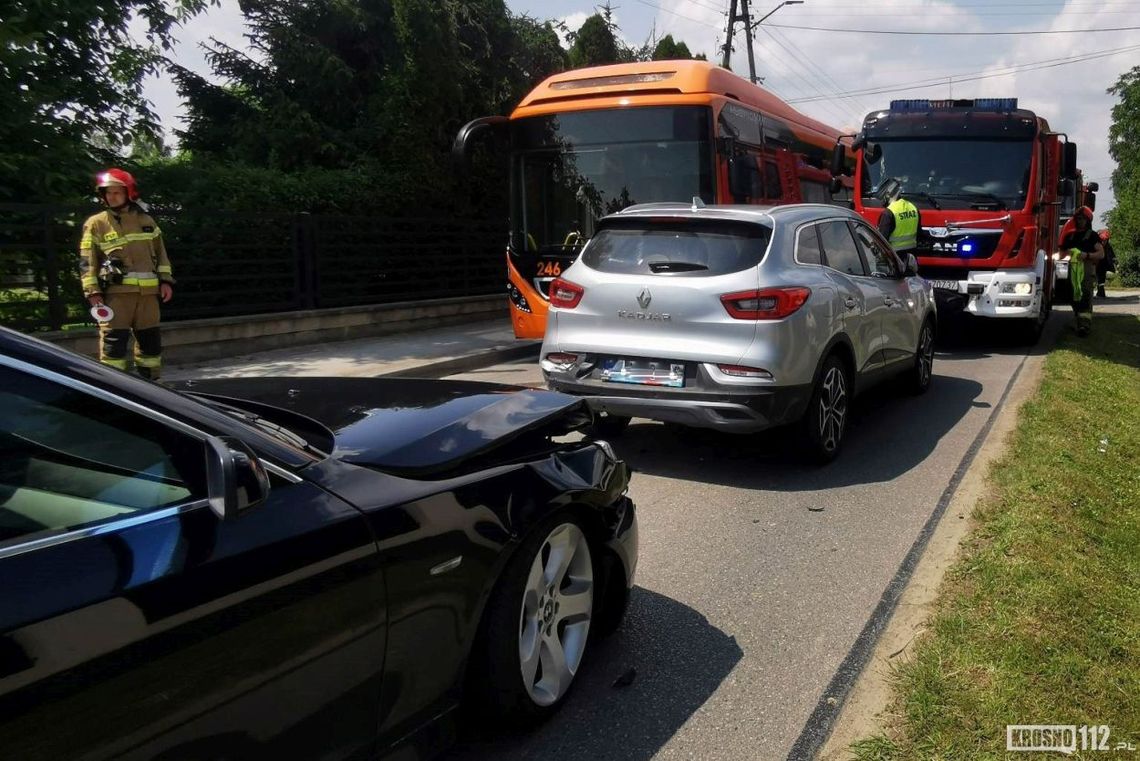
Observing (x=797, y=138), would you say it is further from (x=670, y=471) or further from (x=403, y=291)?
(x=670, y=471)

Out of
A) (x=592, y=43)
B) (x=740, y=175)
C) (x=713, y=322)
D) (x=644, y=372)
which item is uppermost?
(x=592, y=43)

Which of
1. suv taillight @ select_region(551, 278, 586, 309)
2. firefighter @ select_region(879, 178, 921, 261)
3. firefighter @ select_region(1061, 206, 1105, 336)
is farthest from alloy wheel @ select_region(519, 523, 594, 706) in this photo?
firefighter @ select_region(1061, 206, 1105, 336)

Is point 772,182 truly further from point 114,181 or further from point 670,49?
point 670,49

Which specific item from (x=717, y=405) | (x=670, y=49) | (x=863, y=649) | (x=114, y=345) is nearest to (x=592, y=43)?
(x=670, y=49)

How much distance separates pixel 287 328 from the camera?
12.3 m

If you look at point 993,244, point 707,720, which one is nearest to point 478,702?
point 707,720

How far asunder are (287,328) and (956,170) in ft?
29.0

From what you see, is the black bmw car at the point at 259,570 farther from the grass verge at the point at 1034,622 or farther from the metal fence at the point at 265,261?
the metal fence at the point at 265,261

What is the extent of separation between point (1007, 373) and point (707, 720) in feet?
28.2

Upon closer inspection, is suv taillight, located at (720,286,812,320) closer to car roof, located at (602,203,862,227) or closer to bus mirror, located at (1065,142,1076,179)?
car roof, located at (602,203,862,227)

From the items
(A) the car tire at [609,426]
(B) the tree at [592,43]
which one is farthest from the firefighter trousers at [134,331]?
(B) the tree at [592,43]

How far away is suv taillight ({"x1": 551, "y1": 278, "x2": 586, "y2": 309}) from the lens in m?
6.47

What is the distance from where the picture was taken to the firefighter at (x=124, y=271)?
7570 millimetres

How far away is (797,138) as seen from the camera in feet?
45.5
